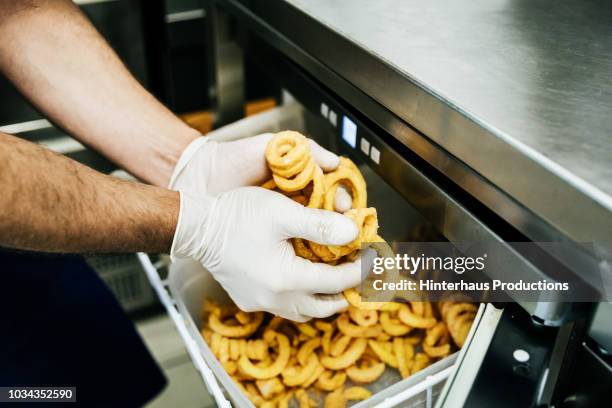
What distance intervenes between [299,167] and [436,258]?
31cm

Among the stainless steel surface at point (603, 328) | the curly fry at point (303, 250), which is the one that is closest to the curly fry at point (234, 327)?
the curly fry at point (303, 250)

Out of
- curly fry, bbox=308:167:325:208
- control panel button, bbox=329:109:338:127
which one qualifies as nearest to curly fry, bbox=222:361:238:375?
curly fry, bbox=308:167:325:208

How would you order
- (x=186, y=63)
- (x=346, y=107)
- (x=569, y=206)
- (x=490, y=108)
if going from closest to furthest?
(x=569, y=206) → (x=490, y=108) → (x=346, y=107) → (x=186, y=63)

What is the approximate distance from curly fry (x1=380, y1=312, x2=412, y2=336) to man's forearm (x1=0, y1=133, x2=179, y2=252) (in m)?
0.41

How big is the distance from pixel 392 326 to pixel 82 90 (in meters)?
0.70

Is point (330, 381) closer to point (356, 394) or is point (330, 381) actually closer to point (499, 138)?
point (356, 394)

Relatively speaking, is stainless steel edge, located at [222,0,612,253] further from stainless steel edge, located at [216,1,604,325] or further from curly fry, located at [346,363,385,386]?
curly fry, located at [346,363,385,386]

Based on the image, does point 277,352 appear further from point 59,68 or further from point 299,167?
point 59,68

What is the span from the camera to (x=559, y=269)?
63 cm

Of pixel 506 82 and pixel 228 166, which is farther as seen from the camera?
pixel 228 166

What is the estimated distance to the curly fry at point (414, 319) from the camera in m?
1.01

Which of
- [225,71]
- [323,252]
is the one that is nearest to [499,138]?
[323,252]

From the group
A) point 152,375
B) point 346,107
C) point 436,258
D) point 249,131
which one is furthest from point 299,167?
point 152,375

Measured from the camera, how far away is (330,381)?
1.01 meters
